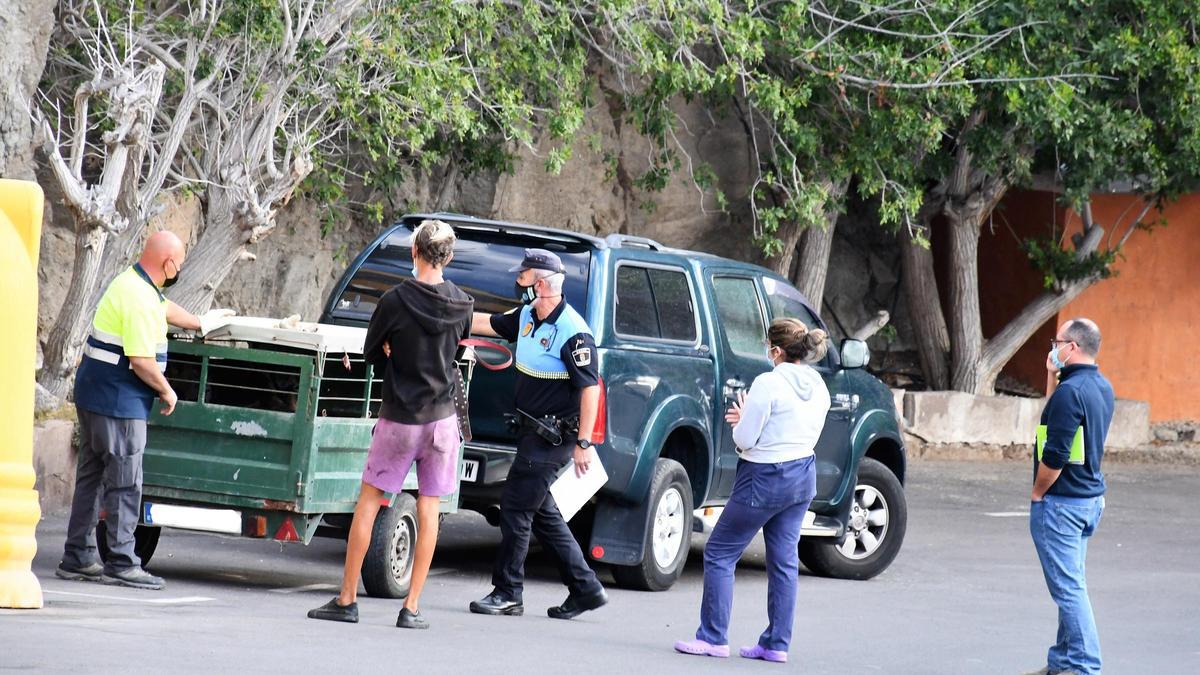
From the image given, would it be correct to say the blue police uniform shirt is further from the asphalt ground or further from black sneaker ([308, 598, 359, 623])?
black sneaker ([308, 598, 359, 623])

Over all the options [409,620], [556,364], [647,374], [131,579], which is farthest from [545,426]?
[131,579]

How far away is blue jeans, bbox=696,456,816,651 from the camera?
7949mm

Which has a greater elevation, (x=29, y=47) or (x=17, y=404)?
(x=29, y=47)

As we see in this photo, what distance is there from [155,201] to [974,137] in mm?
9570

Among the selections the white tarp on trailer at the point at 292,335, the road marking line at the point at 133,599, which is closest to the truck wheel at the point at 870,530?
the white tarp on trailer at the point at 292,335

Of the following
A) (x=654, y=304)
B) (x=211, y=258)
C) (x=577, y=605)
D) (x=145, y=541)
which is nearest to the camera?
(x=577, y=605)

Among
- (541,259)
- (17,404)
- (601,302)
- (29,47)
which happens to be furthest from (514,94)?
(17,404)

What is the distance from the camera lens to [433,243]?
26.1ft

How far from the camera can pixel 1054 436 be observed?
24.9 feet

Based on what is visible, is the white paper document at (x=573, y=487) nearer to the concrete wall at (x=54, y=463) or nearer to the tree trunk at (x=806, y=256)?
the concrete wall at (x=54, y=463)

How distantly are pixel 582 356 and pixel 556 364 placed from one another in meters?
0.16

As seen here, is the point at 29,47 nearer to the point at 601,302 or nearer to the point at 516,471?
the point at 601,302

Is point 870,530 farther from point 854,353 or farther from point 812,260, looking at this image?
point 812,260

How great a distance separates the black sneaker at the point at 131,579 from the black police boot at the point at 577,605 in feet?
6.65
